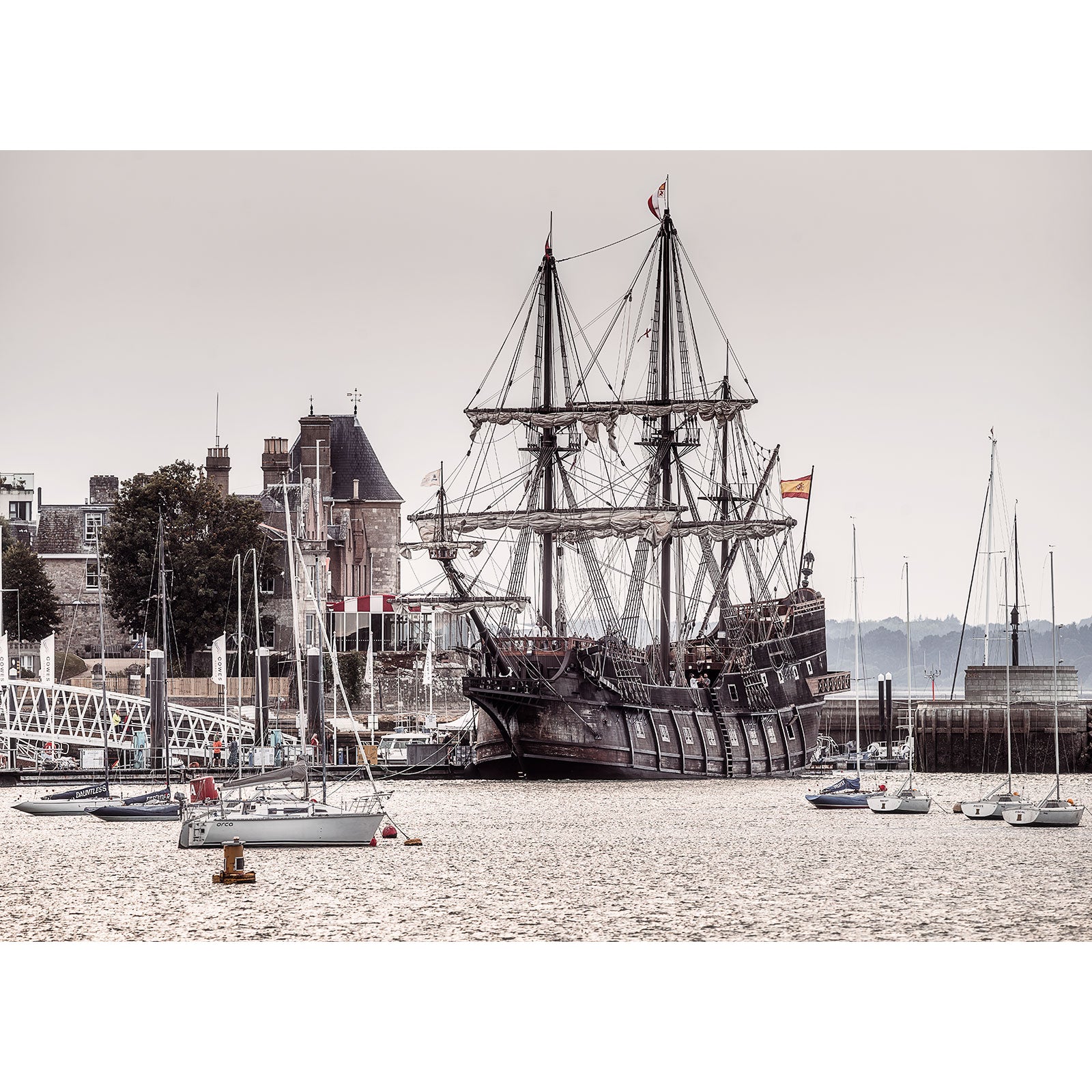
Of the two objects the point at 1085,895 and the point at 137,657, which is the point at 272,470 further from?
the point at 1085,895

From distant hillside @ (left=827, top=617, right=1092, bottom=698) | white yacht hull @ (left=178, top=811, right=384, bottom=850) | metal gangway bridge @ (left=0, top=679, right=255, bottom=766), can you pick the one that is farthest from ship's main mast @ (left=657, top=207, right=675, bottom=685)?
white yacht hull @ (left=178, top=811, right=384, bottom=850)

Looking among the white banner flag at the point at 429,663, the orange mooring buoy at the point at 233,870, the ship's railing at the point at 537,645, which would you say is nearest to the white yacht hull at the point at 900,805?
the ship's railing at the point at 537,645

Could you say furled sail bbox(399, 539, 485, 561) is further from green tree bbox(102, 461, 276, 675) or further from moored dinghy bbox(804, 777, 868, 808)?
green tree bbox(102, 461, 276, 675)

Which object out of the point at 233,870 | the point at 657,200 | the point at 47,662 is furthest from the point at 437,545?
the point at 233,870

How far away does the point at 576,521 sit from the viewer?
1090 inches

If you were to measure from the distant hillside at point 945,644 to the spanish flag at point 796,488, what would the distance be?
250 cm

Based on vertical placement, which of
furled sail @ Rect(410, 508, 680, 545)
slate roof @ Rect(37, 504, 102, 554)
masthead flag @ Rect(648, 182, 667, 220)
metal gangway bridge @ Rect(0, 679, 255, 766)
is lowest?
metal gangway bridge @ Rect(0, 679, 255, 766)

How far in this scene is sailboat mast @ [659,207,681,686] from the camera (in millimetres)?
25891

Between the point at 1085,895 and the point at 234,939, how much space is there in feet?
21.3

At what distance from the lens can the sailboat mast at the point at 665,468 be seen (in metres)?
25.9

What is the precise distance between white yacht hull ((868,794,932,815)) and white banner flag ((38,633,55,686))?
1295cm

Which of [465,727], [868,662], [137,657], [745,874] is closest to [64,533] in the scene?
[137,657]

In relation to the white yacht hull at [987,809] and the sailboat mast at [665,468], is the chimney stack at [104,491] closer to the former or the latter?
the sailboat mast at [665,468]

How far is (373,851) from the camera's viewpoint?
16.7 meters
